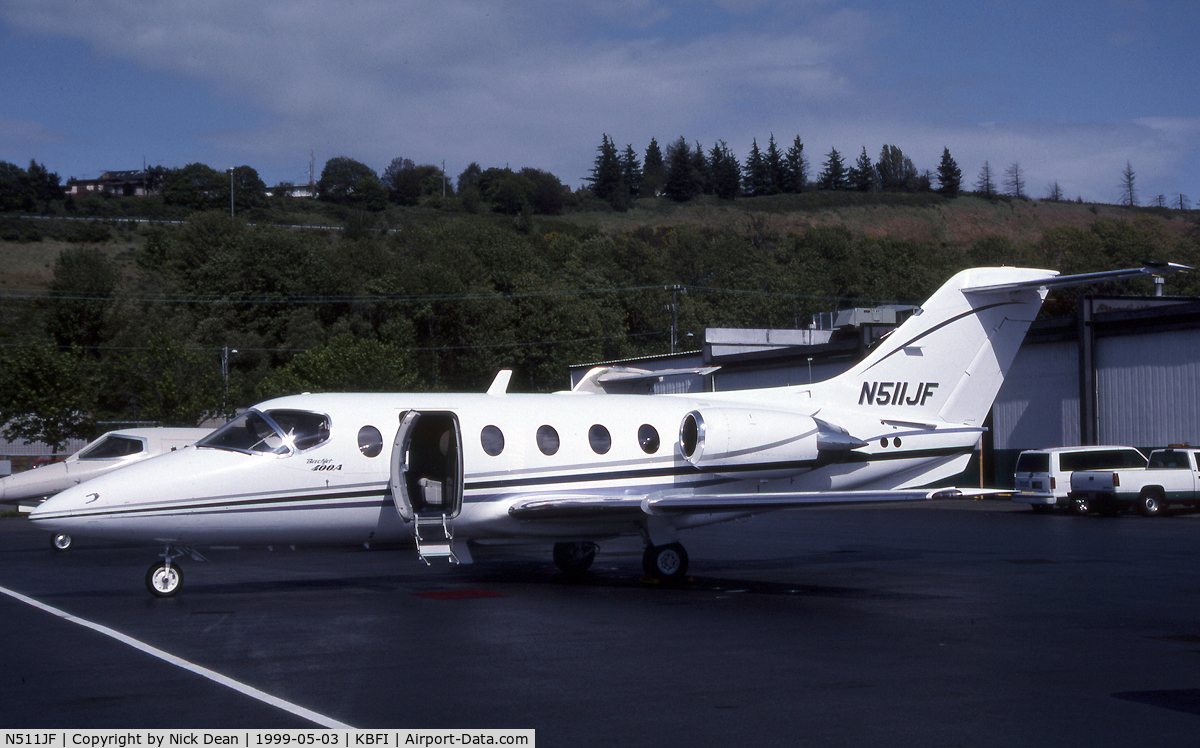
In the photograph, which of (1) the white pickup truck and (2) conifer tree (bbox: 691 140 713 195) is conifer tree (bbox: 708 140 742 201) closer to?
(2) conifer tree (bbox: 691 140 713 195)

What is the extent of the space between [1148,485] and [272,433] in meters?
26.2

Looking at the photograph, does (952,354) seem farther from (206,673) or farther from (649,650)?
(206,673)

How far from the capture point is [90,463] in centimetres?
2559

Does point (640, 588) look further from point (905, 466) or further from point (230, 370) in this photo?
point (230, 370)

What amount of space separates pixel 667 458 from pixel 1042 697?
8.72 meters

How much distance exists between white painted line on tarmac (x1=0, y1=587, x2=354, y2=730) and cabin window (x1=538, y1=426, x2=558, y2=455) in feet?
20.5

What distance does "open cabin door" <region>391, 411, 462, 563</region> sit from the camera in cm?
1445

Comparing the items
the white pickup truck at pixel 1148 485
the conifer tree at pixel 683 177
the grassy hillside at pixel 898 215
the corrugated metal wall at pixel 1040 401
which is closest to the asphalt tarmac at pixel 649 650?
the white pickup truck at pixel 1148 485

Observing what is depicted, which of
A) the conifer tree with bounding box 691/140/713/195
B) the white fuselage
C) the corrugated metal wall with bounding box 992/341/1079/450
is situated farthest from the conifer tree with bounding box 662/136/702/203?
the white fuselage

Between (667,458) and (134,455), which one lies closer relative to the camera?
(667,458)

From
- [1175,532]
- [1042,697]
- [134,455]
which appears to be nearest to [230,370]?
[134,455]

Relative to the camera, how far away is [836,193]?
611 ft

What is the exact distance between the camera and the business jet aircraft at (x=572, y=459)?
13945mm

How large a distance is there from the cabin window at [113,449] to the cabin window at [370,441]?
13.4m
